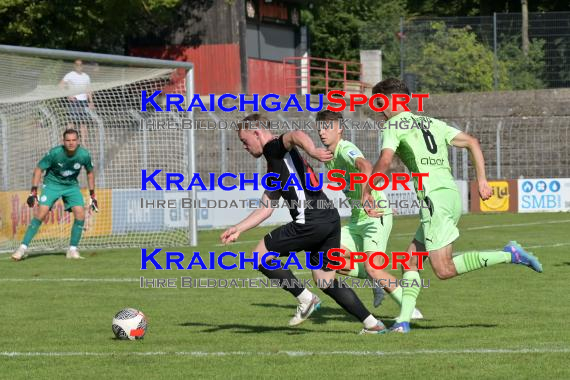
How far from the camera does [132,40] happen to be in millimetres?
40969

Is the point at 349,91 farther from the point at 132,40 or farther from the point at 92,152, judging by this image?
the point at 92,152

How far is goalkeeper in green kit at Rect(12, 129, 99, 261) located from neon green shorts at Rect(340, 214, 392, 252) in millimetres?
7225

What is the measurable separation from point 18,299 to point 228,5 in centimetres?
2705

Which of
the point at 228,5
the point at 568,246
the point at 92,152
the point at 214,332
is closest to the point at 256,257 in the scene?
the point at 214,332

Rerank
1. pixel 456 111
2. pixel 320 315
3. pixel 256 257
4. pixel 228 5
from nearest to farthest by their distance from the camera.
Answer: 1. pixel 256 257
2. pixel 320 315
3. pixel 456 111
4. pixel 228 5

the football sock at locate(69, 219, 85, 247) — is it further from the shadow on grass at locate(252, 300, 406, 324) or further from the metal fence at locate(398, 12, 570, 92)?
the metal fence at locate(398, 12, 570, 92)

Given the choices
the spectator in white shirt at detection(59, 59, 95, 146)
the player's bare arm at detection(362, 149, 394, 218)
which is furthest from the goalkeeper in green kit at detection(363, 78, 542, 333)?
the spectator in white shirt at detection(59, 59, 95, 146)

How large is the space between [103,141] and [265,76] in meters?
19.8

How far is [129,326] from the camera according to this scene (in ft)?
31.2

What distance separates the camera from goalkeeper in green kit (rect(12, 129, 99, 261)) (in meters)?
17.7

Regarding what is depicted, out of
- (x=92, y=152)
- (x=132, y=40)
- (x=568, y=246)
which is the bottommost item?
(x=568, y=246)

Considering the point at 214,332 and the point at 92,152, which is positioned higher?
the point at 92,152

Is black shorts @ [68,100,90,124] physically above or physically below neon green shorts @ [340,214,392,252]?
above

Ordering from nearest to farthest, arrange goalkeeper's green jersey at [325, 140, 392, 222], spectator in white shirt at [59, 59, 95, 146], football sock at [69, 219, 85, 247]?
goalkeeper's green jersey at [325, 140, 392, 222] → football sock at [69, 219, 85, 247] → spectator in white shirt at [59, 59, 95, 146]
